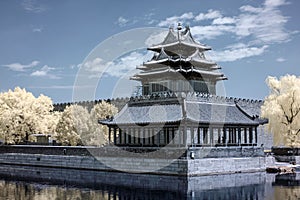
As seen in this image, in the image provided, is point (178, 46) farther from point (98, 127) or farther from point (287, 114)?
point (287, 114)

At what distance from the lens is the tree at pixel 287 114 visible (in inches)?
1724

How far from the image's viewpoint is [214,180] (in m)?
32.5

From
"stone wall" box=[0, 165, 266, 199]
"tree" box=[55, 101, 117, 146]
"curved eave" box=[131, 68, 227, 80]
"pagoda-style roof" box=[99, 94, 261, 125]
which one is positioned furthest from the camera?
"tree" box=[55, 101, 117, 146]

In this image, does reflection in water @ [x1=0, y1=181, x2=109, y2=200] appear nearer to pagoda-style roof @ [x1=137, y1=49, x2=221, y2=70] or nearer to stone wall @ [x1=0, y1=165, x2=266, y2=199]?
stone wall @ [x1=0, y1=165, x2=266, y2=199]

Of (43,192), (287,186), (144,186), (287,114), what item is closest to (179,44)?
(287,114)

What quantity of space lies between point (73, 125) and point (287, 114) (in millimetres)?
20114

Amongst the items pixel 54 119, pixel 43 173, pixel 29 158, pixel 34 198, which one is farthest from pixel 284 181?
pixel 54 119

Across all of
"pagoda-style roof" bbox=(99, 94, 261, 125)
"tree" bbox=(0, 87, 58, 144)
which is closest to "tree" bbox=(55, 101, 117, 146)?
"pagoda-style roof" bbox=(99, 94, 261, 125)

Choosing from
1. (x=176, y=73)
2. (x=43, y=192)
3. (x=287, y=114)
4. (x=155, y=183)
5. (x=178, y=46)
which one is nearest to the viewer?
(x=43, y=192)

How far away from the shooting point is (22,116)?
5269 centimetres

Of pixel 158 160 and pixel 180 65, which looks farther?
pixel 180 65

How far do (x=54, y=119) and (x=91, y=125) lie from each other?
11005mm

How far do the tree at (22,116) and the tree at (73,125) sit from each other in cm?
711

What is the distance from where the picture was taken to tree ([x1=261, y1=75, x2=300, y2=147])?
43781 millimetres
